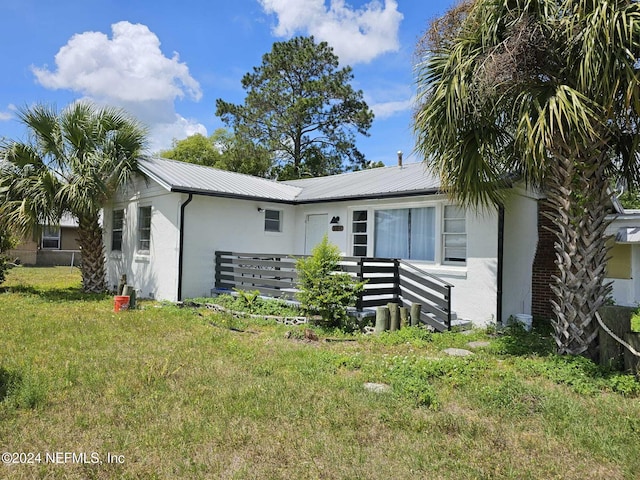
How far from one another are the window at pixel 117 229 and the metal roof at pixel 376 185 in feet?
20.2

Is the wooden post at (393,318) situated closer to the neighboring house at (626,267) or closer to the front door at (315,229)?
the neighboring house at (626,267)

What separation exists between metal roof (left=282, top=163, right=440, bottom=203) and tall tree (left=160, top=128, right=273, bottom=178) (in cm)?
1694

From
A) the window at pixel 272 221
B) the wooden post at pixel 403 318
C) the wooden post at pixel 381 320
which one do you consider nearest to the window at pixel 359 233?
the window at pixel 272 221

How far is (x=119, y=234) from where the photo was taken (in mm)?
15109

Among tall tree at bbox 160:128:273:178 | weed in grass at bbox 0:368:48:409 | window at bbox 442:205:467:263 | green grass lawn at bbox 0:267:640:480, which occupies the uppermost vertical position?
tall tree at bbox 160:128:273:178

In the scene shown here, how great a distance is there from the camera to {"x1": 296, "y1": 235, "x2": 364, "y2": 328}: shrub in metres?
8.82

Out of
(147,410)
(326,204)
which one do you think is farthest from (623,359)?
(326,204)

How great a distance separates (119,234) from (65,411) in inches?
462

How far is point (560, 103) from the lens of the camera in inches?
222

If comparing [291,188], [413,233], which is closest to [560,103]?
[413,233]

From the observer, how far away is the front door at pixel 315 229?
1361cm

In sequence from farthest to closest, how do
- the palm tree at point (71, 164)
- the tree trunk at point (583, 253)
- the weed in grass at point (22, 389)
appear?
the palm tree at point (71, 164)
the tree trunk at point (583, 253)
the weed in grass at point (22, 389)

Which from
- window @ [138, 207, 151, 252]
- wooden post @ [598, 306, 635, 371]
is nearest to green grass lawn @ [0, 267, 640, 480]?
wooden post @ [598, 306, 635, 371]

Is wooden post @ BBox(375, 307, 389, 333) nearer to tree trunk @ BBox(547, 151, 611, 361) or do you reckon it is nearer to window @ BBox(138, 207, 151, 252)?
tree trunk @ BBox(547, 151, 611, 361)
